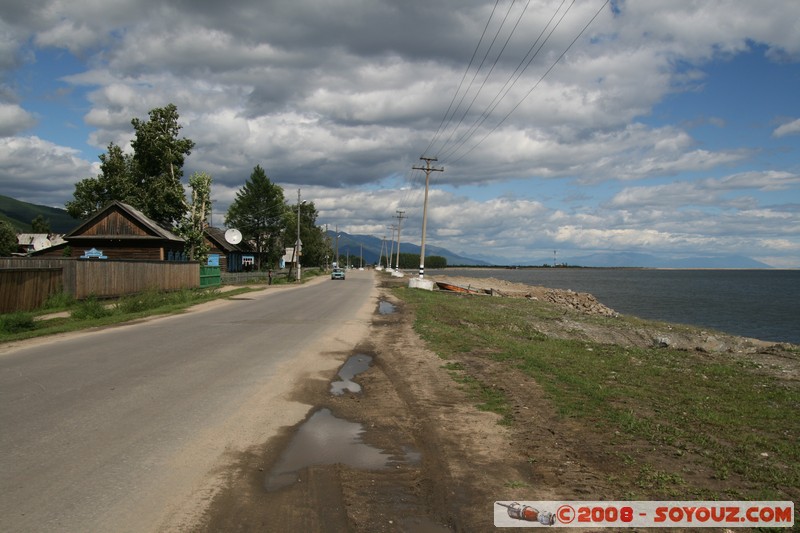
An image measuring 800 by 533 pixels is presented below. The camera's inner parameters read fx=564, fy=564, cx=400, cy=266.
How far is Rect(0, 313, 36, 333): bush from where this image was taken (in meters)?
15.9

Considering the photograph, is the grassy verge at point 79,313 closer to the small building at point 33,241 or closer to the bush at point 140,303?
the bush at point 140,303

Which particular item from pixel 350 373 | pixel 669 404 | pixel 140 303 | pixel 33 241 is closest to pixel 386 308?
pixel 140 303

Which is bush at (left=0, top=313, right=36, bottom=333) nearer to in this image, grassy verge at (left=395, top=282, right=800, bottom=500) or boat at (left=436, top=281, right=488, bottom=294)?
grassy verge at (left=395, top=282, right=800, bottom=500)

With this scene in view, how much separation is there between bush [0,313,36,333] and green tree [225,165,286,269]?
64399mm

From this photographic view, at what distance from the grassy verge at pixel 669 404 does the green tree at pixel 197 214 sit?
3566cm

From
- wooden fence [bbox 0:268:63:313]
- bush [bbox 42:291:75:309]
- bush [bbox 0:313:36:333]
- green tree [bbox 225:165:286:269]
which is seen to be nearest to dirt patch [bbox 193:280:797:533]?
bush [bbox 0:313:36:333]

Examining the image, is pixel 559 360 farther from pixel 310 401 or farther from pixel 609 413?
pixel 310 401

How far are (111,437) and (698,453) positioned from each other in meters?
6.22

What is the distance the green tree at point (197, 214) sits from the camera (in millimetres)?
45500

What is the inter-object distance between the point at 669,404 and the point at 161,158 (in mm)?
52128

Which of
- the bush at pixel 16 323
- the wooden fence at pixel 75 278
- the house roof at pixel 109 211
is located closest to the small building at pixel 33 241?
the house roof at pixel 109 211

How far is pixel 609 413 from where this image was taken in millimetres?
7285

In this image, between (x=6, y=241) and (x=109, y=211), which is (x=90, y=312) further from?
(x=6, y=241)

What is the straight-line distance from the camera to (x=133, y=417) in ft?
22.9
